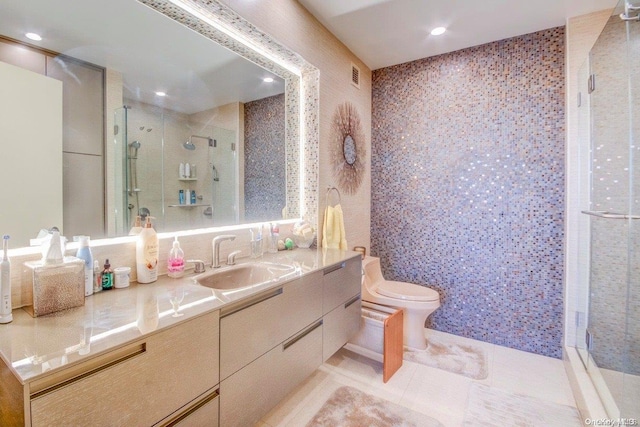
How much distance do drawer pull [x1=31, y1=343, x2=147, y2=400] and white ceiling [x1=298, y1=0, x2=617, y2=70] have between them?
2188 millimetres

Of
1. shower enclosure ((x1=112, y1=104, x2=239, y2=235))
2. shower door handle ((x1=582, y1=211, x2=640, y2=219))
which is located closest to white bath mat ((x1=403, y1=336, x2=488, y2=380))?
shower door handle ((x1=582, y1=211, x2=640, y2=219))

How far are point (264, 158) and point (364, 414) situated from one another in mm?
1703

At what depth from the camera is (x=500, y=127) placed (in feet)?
7.93

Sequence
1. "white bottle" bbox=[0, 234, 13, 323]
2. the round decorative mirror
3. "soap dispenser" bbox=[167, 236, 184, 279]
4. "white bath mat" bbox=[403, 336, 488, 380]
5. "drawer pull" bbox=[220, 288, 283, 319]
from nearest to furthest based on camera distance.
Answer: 1. "white bottle" bbox=[0, 234, 13, 323]
2. "drawer pull" bbox=[220, 288, 283, 319]
3. "soap dispenser" bbox=[167, 236, 184, 279]
4. "white bath mat" bbox=[403, 336, 488, 380]
5. the round decorative mirror

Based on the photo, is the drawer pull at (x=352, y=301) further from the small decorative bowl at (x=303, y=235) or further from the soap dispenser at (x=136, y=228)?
the soap dispenser at (x=136, y=228)

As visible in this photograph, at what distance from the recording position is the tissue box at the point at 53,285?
0.95 metres

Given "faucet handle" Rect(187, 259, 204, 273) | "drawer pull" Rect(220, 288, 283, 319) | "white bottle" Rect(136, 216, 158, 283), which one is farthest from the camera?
"faucet handle" Rect(187, 259, 204, 273)

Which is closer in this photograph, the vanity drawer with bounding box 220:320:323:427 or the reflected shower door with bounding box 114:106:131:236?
the vanity drawer with bounding box 220:320:323:427

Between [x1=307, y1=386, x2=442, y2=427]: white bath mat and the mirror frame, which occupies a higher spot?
the mirror frame

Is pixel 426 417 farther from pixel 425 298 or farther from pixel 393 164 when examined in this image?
pixel 393 164

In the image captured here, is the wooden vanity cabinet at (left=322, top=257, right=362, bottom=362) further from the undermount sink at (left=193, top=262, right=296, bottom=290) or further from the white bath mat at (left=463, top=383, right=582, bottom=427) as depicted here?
the white bath mat at (left=463, top=383, right=582, bottom=427)

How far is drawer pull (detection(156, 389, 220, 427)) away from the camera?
0.93m

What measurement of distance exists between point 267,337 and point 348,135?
6.22ft

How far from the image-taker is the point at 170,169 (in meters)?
1.57
